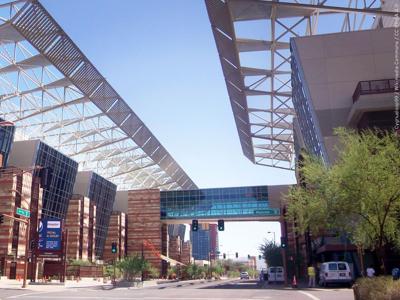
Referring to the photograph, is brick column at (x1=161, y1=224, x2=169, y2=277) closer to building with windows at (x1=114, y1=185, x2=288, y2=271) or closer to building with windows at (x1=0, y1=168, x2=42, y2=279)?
building with windows at (x1=114, y1=185, x2=288, y2=271)

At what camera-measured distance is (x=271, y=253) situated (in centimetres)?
6812

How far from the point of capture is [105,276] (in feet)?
199

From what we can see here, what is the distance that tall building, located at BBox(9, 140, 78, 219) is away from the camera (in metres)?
63.8

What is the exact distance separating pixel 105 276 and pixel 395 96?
41460mm

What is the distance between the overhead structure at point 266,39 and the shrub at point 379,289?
28.0 metres

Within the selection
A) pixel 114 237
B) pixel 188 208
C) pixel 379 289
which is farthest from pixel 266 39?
pixel 114 237

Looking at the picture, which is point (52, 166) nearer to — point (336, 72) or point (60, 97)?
point (60, 97)

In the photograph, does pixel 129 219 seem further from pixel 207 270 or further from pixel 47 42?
pixel 47 42

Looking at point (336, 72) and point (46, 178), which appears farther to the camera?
point (336, 72)

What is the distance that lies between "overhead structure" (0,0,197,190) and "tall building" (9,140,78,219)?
3.60m

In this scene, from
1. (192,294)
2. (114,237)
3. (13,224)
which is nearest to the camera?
(192,294)

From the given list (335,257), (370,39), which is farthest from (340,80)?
(335,257)

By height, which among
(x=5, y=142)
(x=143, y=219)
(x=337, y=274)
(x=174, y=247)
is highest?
(x=5, y=142)

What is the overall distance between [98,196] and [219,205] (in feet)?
75.6
